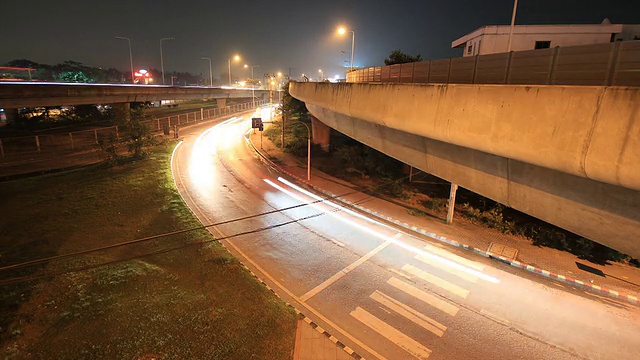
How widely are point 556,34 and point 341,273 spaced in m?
39.0

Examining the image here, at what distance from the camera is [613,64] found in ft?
24.3

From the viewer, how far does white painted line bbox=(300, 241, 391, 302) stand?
12250 mm

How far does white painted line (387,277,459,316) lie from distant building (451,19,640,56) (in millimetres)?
34747

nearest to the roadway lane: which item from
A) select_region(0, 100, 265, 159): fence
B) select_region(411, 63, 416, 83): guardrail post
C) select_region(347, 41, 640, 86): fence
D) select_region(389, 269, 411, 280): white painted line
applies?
select_region(389, 269, 411, 280): white painted line

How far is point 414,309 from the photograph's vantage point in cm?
1148

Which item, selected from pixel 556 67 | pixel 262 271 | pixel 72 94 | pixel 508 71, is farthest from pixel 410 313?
pixel 72 94

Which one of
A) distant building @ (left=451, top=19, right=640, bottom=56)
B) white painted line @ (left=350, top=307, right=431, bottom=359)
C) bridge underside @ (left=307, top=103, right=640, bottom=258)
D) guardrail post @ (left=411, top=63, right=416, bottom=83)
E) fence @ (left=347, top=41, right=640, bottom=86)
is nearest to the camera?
fence @ (left=347, top=41, right=640, bottom=86)

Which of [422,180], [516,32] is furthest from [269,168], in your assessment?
[516,32]

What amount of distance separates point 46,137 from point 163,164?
51.1ft

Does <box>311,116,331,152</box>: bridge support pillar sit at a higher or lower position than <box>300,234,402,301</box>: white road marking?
higher

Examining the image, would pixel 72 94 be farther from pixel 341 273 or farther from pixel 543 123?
pixel 543 123

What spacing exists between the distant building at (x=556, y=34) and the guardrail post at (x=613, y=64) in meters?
34.0

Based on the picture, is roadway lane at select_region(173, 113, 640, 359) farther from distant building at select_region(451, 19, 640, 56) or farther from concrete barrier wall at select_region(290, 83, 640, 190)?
distant building at select_region(451, 19, 640, 56)

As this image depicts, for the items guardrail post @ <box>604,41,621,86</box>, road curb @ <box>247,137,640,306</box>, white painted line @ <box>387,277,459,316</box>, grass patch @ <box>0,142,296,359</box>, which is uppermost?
guardrail post @ <box>604,41,621,86</box>
